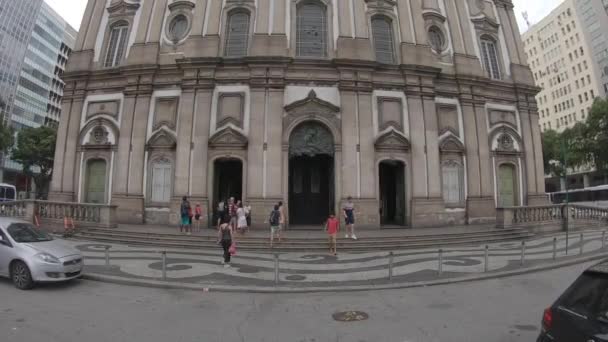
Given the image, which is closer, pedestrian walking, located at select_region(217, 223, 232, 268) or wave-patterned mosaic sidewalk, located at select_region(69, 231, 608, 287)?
wave-patterned mosaic sidewalk, located at select_region(69, 231, 608, 287)

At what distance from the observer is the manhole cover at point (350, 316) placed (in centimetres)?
673

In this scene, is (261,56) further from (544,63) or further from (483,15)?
(544,63)

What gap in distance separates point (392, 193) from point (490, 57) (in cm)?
1132

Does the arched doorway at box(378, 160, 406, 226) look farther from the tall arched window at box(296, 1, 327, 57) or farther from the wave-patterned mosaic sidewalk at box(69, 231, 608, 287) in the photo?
the tall arched window at box(296, 1, 327, 57)

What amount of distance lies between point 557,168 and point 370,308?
54870mm

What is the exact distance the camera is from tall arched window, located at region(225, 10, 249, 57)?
21219 mm

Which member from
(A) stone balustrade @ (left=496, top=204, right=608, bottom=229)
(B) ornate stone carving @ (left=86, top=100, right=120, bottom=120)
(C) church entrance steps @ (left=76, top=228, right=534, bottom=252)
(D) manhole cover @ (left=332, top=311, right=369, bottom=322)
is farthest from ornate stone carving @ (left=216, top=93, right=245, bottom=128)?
(D) manhole cover @ (left=332, top=311, right=369, bottom=322)

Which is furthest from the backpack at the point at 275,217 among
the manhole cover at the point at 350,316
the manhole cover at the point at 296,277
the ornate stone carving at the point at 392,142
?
the manhole cover at the point at 350,316

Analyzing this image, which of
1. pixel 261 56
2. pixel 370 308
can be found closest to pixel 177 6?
pixel 261 56

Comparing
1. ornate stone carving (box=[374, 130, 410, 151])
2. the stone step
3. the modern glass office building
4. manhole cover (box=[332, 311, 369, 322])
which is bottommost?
manhole cover (box=[332, 311, 369, 322])

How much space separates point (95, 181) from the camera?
2173 centimetres

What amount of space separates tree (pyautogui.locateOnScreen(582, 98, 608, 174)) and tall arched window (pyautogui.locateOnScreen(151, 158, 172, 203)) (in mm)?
40056

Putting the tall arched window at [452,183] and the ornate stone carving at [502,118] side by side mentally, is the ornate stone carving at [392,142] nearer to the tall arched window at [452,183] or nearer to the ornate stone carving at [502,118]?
the tall arched window at [452,183]

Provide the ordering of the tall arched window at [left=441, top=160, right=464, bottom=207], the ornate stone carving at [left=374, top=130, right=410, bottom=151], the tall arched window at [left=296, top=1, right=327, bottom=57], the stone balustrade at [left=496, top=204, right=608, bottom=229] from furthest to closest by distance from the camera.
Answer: the tall arched window at [left=441, top=160, right=464, bottom=207] < the tall arched window at [left=296, top=1, right=327, bottom=57] < the ornate stone carving at [left=374, top=130, right=410, bottom=151] < the stone balustrade at [left=496, top=204, right=608, bottom=229]
